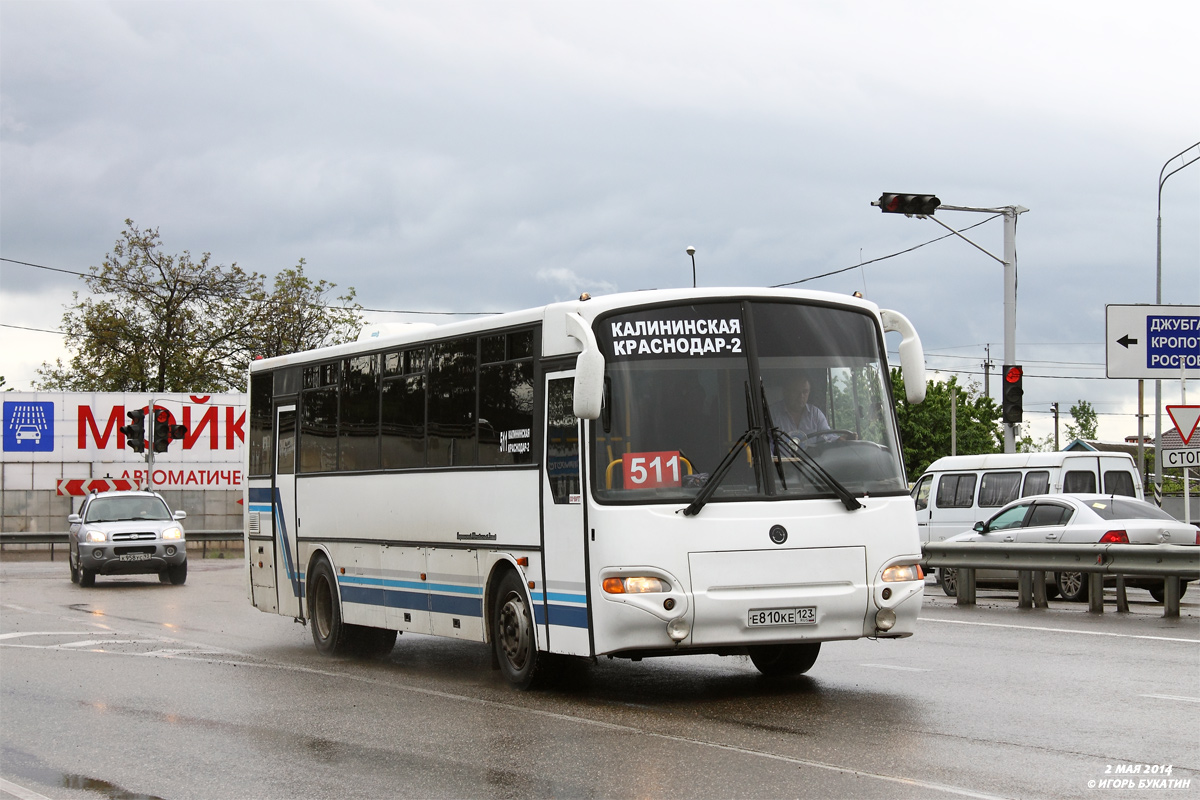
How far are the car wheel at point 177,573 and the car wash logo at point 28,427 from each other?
23.1m

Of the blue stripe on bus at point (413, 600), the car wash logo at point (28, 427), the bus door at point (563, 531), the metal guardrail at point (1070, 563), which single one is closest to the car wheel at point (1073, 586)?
the metal guardrail at point (1070, 563)

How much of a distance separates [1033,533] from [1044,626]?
5.49 metres

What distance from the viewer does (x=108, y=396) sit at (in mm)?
49750

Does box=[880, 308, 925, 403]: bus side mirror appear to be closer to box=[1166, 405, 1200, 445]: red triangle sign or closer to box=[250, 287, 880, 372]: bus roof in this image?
box=[250, 287, 880, 372]: bus roof

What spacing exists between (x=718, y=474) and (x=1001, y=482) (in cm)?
1858

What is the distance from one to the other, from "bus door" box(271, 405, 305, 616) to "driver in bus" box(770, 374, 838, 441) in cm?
679

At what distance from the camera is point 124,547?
28.0m

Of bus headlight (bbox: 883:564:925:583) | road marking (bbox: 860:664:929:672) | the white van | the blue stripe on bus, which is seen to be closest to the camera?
bus headlight (bbox: 883:564:925:583)

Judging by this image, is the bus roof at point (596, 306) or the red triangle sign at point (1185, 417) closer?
the bus roof at point (596, 306)

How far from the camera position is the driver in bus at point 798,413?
408 inches

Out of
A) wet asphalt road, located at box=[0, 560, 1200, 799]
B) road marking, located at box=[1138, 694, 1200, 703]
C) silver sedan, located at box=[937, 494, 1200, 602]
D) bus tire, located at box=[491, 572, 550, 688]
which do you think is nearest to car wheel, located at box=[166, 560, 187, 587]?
wet asphalt road, located at box=[0, 560, 1200, 799]

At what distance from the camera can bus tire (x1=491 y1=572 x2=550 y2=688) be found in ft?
36.3

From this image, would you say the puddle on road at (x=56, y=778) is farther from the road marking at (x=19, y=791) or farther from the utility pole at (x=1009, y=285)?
the utility pole at (x=1009, y=285)

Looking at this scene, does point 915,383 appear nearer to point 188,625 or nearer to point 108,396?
point 188,625
